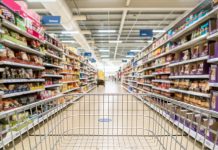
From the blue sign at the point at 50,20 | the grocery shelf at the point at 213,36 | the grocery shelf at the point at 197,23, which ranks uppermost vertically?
the blue sign at the point at 50,20

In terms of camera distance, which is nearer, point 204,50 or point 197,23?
point 204,50

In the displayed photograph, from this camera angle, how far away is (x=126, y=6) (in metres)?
7.62

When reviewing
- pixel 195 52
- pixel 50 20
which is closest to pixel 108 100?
pixel 195 52

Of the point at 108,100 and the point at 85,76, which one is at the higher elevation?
the point at 85,76

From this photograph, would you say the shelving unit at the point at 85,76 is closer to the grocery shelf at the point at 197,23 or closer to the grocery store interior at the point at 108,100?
the grocery store interior at the point at 108,100

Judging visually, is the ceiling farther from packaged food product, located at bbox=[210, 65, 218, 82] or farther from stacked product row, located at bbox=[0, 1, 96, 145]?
packaged food product, located at bbox=[210, 65, 218, 82]

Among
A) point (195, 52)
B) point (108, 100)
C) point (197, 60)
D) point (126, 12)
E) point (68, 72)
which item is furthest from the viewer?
point (126, 12)

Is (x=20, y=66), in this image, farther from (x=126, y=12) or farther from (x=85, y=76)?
(x=85, y=76)

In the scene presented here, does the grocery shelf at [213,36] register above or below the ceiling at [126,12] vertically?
below

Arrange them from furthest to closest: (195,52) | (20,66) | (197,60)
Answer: (20,66), (195,52), (197,60)

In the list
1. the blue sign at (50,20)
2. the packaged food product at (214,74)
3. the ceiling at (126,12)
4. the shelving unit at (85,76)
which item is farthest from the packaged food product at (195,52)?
the shelving unit at (85,76)

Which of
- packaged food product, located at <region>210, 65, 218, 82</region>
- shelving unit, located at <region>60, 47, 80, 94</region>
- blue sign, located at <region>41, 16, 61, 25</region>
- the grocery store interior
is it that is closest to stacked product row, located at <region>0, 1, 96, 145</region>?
the grocery store interior

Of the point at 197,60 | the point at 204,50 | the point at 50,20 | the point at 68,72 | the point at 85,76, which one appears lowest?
the point at 85,76

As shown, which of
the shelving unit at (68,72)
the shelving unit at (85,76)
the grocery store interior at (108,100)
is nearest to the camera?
the grocery store interior at (108,100)
